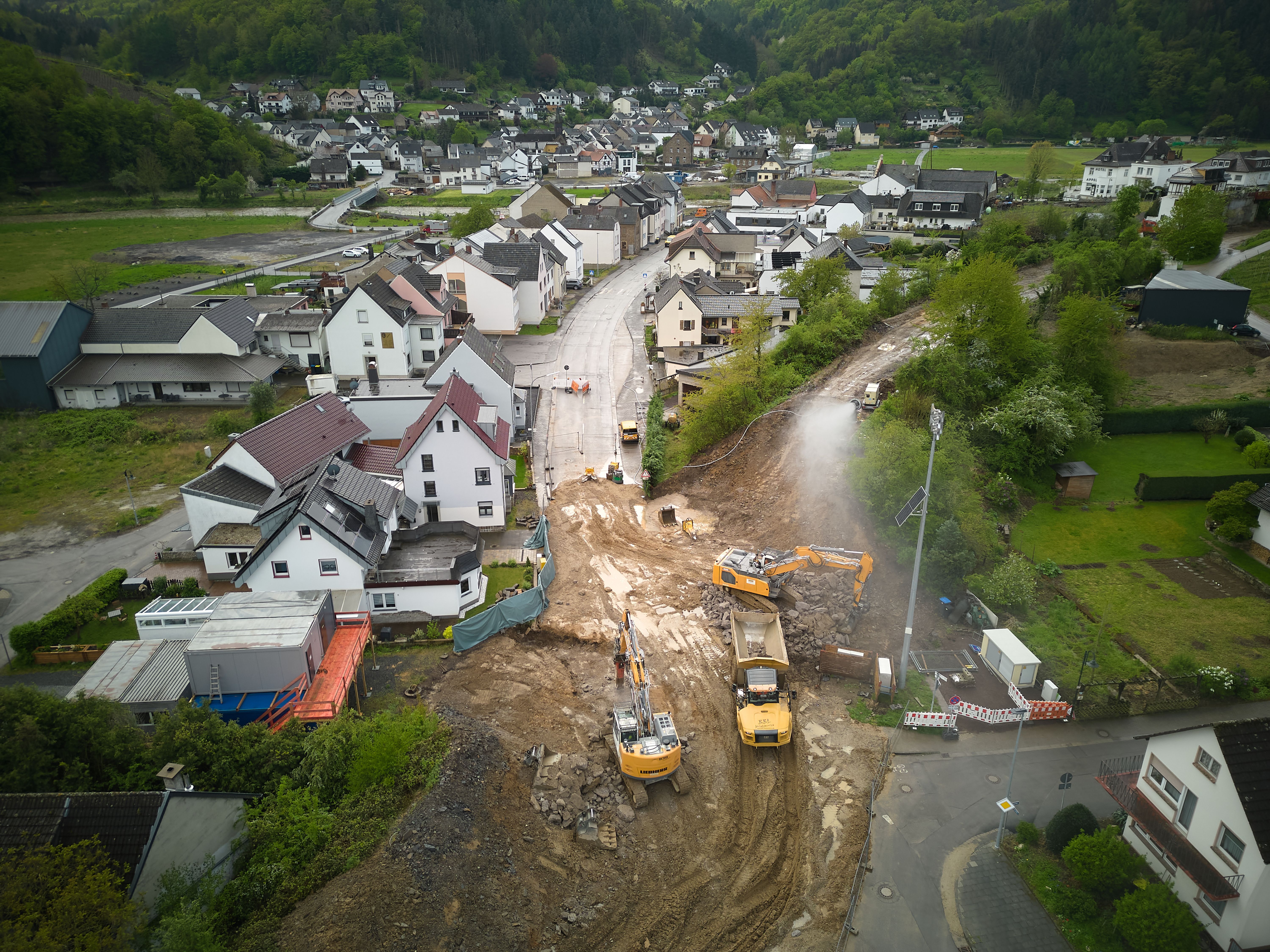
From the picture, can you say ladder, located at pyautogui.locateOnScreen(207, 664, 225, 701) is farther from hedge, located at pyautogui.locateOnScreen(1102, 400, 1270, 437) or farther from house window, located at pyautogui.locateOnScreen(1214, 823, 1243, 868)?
hedge, located at pyautogui.locateOnScreen(1102, 400, 1270, 437)

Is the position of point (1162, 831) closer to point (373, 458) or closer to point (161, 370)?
point (373, 458)

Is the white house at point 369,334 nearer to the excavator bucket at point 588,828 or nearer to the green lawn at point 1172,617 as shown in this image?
the excavator bucket at point 588,828

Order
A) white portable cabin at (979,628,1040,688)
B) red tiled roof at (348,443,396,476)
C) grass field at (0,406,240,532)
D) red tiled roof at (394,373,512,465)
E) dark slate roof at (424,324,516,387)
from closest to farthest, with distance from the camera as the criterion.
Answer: white portable cabin at (979,628,1040,688)
red tiled roof at (394,373,512,465)
red tiled roof at (348,443,396,476)
grass field at (0,406,240,532)
dark slate roof at (424,324,516,387)

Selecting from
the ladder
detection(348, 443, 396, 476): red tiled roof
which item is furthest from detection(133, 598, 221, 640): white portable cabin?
detection(348, 443, 396, 476): red tiled roof

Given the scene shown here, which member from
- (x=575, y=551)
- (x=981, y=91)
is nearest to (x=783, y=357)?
(x=575, y=551)

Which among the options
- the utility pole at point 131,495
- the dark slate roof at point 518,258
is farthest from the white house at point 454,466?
the dark slate roof at point 518,258

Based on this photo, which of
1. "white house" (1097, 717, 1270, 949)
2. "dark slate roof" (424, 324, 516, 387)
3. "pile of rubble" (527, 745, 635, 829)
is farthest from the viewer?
"dark slate roof" (424, 324, 516, 387)
